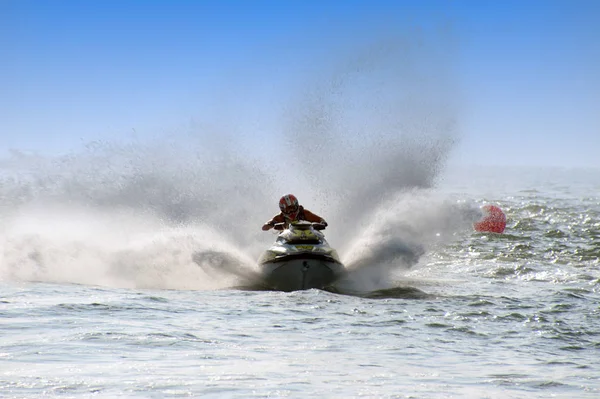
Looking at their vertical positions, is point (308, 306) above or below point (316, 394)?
above

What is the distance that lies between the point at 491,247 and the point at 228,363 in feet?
62.3

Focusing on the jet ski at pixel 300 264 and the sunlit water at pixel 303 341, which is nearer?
the sunlit water at pixel 303 341

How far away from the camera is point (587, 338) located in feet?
37.1

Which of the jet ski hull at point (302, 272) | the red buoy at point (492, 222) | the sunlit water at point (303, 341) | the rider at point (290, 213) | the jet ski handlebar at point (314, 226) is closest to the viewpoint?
the sunlit water at point (303, 341)

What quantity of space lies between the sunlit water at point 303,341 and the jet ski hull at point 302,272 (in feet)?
2.25

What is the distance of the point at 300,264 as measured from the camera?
16219mm

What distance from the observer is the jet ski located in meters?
16.2

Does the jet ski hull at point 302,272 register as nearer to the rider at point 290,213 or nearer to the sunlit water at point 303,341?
the sunlit water at point 303,341

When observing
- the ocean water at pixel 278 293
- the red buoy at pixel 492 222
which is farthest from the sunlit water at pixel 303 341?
the red buoy at pixel 492 222

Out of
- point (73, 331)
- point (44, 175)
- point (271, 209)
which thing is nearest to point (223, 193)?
point (271, 209)

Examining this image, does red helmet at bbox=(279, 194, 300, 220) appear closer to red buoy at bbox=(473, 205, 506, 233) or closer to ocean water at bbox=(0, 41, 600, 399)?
ocean water at bbox=(0, 41, 600, 399)

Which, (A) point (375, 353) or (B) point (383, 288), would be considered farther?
(B) point (383, 288)

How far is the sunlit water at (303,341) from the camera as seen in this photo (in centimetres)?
811

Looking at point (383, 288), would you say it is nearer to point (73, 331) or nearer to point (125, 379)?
point (73, 331)
